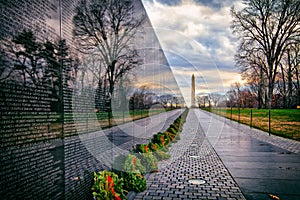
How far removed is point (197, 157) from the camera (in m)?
8.56

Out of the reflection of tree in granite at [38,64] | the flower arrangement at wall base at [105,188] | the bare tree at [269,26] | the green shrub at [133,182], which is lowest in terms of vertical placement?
the green shrub at [133,182]

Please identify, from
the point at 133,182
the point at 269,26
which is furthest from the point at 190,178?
the point at 269,26

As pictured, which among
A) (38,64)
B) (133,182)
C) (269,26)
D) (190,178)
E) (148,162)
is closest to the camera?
(38,64)

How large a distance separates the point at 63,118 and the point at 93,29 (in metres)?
1.88

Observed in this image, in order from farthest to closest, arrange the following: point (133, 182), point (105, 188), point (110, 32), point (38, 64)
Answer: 1. point (110, 32)
2. point (133, 182)
3. point (105, 188)
4. point (38, 64)

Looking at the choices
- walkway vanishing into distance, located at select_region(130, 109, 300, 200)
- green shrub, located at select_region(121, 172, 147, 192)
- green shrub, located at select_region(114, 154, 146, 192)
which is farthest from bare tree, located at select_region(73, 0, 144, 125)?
walkway vanishing into distance, located at select_region(130, 109, 300, 200)

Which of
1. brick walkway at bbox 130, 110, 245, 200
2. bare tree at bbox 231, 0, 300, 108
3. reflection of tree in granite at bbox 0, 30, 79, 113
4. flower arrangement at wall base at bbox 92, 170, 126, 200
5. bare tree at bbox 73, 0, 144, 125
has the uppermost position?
bare tree at bbox 231, 0, 300, 108

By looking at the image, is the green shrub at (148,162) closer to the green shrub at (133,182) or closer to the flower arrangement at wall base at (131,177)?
the flower arrangement at wall base at (131,177)

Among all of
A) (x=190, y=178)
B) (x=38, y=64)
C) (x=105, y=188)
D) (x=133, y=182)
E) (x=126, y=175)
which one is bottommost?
(x=190, y=178)

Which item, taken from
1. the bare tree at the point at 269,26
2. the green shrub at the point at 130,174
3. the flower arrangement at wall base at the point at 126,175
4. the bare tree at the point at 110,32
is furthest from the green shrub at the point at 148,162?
the bare tree at the point at 269,26

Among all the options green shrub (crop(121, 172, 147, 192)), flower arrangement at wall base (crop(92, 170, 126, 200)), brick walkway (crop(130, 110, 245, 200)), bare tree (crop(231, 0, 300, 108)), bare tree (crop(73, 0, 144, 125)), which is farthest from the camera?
bare tree (crop(231, 0, 300, 108))

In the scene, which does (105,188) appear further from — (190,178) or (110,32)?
(110,32)

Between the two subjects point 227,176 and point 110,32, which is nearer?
point 110,32

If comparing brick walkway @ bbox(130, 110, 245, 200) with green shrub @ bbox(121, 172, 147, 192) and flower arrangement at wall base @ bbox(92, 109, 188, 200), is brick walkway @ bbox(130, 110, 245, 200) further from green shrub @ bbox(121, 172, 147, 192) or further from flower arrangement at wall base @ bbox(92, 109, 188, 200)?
flower arrangement at wall base @ bbox(92, 109, 188, 200)
